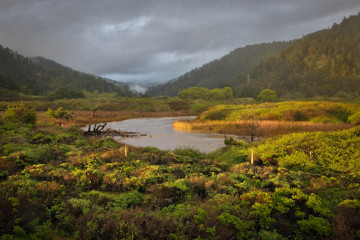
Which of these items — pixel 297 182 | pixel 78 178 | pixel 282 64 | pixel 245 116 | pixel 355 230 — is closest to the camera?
pixel 355 230

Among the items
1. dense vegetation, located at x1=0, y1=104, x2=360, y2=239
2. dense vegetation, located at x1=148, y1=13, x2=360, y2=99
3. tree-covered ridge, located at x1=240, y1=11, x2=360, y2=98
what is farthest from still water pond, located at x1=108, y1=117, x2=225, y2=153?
tree-covered ridge, located at x1=240, y1=11, x2=360, y2=98

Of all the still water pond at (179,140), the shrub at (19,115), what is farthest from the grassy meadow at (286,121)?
the shrub at (19,115)

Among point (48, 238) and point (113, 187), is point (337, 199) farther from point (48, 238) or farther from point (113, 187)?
point (48, 238)

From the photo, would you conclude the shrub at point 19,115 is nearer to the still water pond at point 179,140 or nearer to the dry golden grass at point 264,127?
the still water pond at point 179,140

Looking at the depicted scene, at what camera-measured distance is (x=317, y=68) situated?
153m

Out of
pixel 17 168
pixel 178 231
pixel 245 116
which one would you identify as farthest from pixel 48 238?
pixel 245 116

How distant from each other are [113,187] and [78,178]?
158 cm

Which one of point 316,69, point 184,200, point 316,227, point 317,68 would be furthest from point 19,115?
point 317,68

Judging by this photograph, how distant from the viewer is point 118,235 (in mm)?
5188

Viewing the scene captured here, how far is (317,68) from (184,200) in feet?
581

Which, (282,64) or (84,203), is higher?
(282,64)

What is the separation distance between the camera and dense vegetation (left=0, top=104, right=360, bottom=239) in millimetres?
5293

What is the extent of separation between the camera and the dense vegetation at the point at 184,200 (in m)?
5.29

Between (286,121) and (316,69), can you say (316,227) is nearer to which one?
(286,121)
